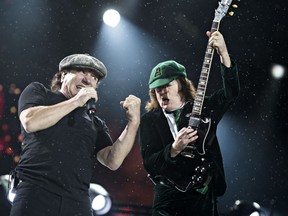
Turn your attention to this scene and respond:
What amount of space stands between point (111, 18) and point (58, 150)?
415 cm

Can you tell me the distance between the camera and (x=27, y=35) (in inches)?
236

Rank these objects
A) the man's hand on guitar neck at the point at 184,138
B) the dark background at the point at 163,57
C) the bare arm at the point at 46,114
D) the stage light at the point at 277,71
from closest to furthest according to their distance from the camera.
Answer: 1. the bare arm at the point at 46,114
2. the man's hand on guitar neck at the point at 184,138
3. the dark background at the point at 163,57
4. the stage light at the point at 277,71

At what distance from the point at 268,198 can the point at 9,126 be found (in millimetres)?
4217

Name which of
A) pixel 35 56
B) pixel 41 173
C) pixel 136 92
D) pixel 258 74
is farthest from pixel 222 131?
pixel 41 173

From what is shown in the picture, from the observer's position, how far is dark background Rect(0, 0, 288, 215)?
6.07 meters

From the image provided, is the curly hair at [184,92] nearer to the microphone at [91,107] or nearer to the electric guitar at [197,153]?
the electric guitar at [197,153]

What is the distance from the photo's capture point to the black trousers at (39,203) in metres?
2.40

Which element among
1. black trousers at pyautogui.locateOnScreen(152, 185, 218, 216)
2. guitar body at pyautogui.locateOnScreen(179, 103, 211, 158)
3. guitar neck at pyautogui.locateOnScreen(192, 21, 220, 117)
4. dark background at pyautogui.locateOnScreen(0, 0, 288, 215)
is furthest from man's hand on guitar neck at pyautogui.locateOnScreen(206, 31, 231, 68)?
dark background at pyautogui.locateOnScreen(0, 0, 288, 215)

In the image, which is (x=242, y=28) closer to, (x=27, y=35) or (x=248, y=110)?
(x=248, y=110)

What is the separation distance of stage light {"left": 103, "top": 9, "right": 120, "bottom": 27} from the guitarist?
3269mm

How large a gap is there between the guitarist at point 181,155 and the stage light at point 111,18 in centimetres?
327

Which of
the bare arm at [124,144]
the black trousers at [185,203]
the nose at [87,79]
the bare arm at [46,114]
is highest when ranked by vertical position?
the nose at [87,79]

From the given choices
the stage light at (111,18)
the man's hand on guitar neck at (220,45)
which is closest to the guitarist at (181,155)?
the man's hand on guitar neck at (220,45)

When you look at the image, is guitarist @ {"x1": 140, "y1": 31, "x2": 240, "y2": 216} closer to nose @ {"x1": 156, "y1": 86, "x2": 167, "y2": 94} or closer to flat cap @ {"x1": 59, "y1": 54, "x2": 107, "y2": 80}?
nose @ {"x1": 156, "y1": 86, "x2": 167, "y2": 94}
